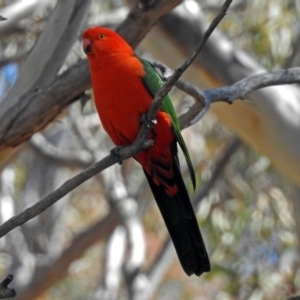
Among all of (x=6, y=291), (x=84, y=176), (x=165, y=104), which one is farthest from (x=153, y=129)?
(x=6, y=291)

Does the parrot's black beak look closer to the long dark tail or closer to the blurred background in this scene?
the long dark tail

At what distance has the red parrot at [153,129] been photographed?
8.92 ft

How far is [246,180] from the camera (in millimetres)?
6762

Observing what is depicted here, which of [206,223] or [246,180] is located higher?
[246,180]

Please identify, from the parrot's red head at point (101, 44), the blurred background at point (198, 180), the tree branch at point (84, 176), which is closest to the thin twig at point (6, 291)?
the tree branch at point (84, 176)

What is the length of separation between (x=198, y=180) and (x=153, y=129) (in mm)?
3721

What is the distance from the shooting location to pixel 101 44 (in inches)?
114

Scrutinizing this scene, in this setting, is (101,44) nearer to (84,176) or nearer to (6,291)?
(84,176)

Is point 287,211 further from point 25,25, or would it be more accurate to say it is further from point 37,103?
point 37,103

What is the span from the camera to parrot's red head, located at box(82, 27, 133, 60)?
2871 millimetres

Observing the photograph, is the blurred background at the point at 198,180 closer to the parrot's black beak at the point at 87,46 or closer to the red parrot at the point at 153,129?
the parrot's black beak at the point at 87,46

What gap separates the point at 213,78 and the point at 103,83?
4.43ft

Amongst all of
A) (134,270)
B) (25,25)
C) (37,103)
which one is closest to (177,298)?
(134,270)

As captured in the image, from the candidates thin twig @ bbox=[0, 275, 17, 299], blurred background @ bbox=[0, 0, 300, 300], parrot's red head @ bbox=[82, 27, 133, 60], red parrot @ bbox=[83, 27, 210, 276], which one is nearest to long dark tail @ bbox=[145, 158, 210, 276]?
red parrot @ bbox=[83, 27, 210, 276]
